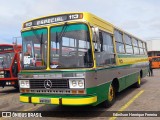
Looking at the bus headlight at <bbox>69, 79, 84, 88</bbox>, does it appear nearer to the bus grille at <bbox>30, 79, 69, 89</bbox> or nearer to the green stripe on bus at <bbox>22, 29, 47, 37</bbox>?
the bus grille at <bbox>30, 79, 69, 89</bbox>

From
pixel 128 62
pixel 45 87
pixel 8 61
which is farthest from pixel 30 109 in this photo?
pixel 8 61

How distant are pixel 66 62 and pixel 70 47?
19.6 inches

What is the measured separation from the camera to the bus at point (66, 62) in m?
7.75

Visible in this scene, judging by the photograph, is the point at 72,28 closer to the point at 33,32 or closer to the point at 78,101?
the point at 33,32

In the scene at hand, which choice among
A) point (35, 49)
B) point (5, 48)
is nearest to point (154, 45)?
point (5, 48)

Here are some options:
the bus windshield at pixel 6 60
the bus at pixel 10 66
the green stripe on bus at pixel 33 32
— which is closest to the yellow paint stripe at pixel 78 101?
the green stripe on bus at pixel 33 32

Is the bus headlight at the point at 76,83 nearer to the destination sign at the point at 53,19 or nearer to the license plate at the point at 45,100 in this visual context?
the license plate at the point at 45,100

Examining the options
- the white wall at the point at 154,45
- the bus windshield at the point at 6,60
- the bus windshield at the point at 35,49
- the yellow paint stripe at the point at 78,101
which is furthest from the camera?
the white wall at the point at 154,45

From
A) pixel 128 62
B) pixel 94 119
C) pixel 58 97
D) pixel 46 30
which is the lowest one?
pixel 94 119

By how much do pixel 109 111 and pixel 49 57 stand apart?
2.68m

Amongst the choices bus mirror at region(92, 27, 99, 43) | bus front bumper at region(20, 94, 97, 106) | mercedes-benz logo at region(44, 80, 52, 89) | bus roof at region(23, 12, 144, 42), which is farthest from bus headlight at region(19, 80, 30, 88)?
bus mirror at region(92, 27, 99, 43)

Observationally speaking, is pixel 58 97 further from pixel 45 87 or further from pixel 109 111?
pixel 109 111

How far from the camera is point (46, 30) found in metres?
8.42

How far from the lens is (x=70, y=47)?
26.8 feet
